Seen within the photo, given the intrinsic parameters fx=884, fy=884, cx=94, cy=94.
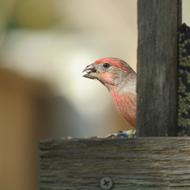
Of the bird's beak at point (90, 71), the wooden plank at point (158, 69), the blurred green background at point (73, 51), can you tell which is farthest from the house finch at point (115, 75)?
the blurred green background at point (73, 51)

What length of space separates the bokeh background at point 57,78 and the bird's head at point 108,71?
3.14m

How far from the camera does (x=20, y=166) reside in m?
10.3

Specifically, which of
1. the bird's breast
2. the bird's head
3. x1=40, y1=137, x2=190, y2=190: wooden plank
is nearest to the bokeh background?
the bird's head

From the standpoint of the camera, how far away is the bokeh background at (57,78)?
32.0 ft

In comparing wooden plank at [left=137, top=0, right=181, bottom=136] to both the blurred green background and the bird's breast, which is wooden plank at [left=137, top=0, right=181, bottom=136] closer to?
the bird's breast

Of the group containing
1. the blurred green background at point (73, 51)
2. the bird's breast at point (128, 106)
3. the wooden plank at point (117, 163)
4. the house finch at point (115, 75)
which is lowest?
the wooden plank at point (117, 163)

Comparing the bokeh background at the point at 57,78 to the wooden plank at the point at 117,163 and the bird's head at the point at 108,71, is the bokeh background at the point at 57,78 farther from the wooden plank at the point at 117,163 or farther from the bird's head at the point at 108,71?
the wooden plank at the point at 117,163

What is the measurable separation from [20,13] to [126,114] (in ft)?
10.4

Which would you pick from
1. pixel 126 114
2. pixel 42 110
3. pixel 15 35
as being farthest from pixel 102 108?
pixel 126 114

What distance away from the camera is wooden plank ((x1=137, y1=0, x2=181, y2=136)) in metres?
4.15

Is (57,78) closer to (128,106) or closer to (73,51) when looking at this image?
(73,51)

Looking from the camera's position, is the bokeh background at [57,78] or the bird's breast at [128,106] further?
the bokeh background at [57,78]

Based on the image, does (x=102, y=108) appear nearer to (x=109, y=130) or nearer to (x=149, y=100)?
(x=109, y=130)

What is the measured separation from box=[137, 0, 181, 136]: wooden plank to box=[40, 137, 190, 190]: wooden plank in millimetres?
256
